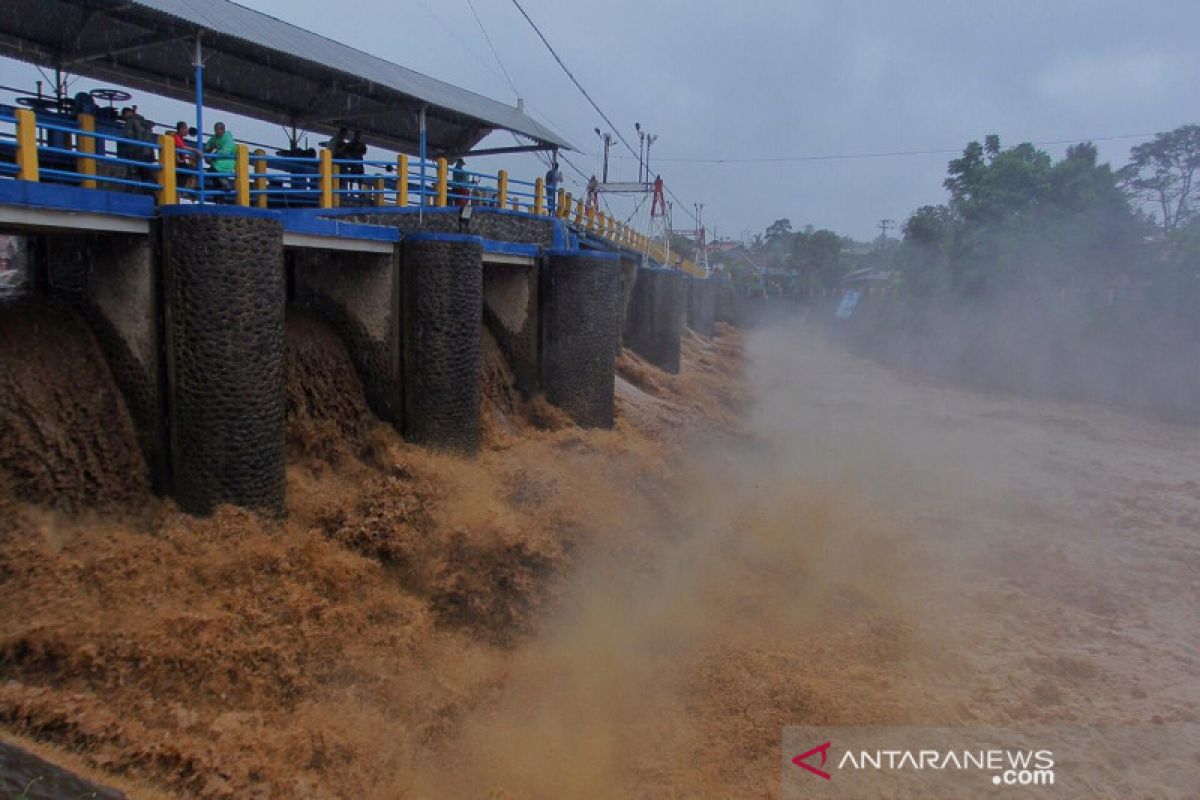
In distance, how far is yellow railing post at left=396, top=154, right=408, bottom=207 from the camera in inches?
490

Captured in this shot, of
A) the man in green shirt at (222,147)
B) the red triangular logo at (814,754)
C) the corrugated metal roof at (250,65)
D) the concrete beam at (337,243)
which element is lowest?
the red triangular logo at (814,754)

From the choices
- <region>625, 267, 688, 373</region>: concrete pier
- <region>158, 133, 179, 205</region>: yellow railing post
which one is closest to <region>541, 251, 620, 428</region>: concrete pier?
<region>158, 133, 179, 205</region>: yellow railing post

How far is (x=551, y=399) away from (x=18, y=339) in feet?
25.9

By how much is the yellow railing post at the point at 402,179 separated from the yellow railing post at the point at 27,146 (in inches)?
216

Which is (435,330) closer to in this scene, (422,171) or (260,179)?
(422,171)

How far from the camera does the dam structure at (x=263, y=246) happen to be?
28.2ft

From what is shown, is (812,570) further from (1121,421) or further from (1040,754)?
(1121,421)

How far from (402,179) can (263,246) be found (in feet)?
13.1

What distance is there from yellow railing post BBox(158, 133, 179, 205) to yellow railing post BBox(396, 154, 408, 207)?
412 cm

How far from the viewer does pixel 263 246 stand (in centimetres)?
884

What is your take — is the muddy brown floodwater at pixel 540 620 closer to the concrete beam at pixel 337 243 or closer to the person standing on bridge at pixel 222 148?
the concrete beam at pixel 337 243

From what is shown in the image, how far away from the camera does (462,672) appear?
28.4 feet

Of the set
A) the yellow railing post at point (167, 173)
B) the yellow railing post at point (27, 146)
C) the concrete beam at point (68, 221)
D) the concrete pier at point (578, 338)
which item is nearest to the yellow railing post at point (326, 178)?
the yellow railing post at point (167, 173)

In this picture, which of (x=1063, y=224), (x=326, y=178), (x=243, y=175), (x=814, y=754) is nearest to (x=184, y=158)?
(x=326, y=178)
